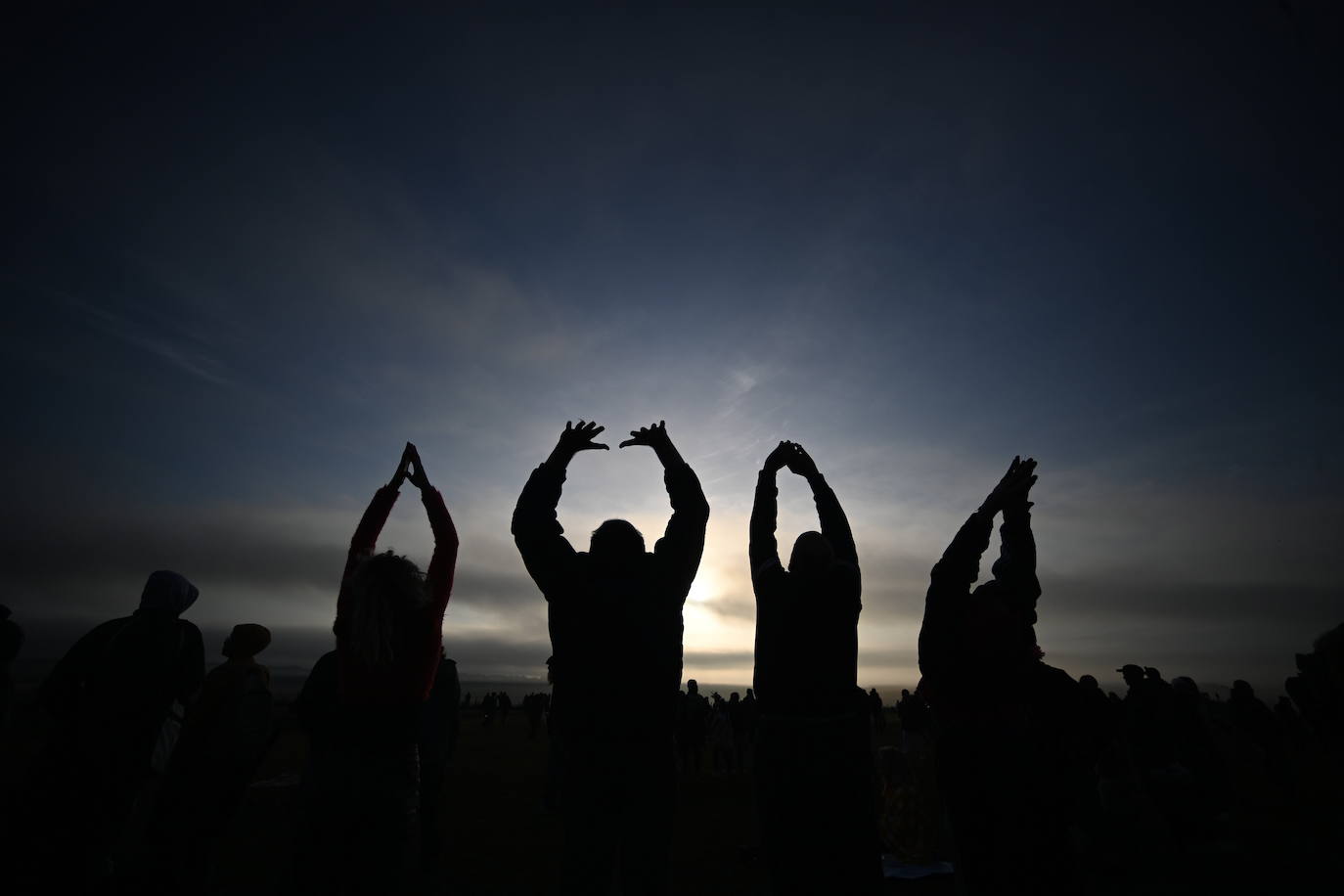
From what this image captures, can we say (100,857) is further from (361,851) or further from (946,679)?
(946,679)

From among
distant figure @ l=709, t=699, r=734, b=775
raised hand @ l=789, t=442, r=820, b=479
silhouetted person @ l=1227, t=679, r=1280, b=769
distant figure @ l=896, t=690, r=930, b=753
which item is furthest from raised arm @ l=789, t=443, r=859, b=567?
silhouetted person @ l=1227, t=679, r=1280, b=769

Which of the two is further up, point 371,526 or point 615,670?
point 371,526

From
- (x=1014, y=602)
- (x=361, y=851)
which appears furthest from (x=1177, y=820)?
(x=361, y=851)

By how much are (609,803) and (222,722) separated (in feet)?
10.2

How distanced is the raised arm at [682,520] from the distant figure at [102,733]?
3127mm

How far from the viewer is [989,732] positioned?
273 centimetres

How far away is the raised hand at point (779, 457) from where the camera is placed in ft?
13.1

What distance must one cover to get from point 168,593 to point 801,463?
13.7 feet

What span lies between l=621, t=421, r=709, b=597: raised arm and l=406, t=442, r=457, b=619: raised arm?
4.04 ft

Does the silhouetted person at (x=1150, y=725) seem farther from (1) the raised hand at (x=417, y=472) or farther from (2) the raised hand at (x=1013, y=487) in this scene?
(1) the raised hand at (x=417, y=472)

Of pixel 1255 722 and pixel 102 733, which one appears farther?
pixel 1255 722

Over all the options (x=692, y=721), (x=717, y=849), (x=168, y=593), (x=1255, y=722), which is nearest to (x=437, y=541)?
(x=168, y=593)

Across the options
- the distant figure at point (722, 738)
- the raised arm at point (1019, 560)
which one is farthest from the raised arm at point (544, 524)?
the distant figure at point (722, 738)

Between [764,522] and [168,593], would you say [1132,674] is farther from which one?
[168,593]
